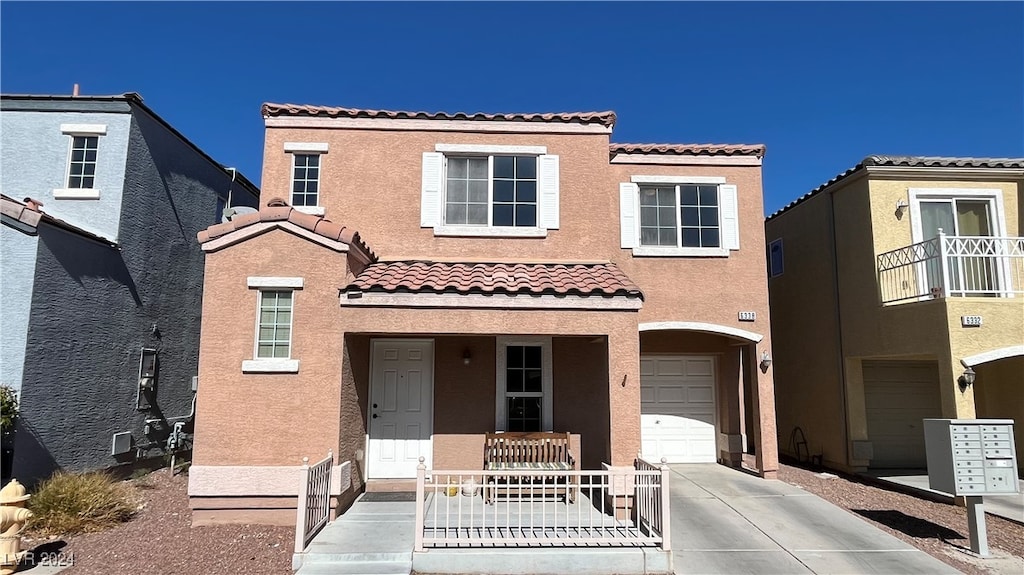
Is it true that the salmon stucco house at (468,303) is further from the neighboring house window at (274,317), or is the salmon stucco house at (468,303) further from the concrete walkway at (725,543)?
the concrete walkway at (725,543)

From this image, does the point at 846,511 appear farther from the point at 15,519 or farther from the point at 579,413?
the point at 15,519

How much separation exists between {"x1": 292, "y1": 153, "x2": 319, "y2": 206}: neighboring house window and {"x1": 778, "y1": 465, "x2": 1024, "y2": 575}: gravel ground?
10.5 metres

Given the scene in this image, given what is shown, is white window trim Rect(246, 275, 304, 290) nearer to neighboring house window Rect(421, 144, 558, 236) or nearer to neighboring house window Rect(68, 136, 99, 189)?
neighboring house window Rect(421, 144, 558, 236)

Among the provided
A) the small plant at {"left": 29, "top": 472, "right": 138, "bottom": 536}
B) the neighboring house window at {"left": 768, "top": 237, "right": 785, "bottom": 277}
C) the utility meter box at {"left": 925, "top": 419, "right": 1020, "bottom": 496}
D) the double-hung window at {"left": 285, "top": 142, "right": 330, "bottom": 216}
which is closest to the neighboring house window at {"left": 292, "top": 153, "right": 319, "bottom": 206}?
the double-hung window at {"left": 285, "top": 142, "right": 330, "bottom": 216}

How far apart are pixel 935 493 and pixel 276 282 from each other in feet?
38.9

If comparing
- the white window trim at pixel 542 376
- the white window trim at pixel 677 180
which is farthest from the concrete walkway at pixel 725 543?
the white window trim at pixel 677 180

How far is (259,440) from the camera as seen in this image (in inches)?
322

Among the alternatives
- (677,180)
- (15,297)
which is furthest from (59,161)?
(677,180)

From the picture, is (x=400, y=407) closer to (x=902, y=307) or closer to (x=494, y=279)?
(x=494, y=279)

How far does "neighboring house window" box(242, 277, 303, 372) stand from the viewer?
8.46 metres

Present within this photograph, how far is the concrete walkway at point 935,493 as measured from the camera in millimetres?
9445

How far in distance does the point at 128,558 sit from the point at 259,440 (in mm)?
1950

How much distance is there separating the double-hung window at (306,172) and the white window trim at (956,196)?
12035 millimetres

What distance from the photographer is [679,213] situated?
38.2ft
